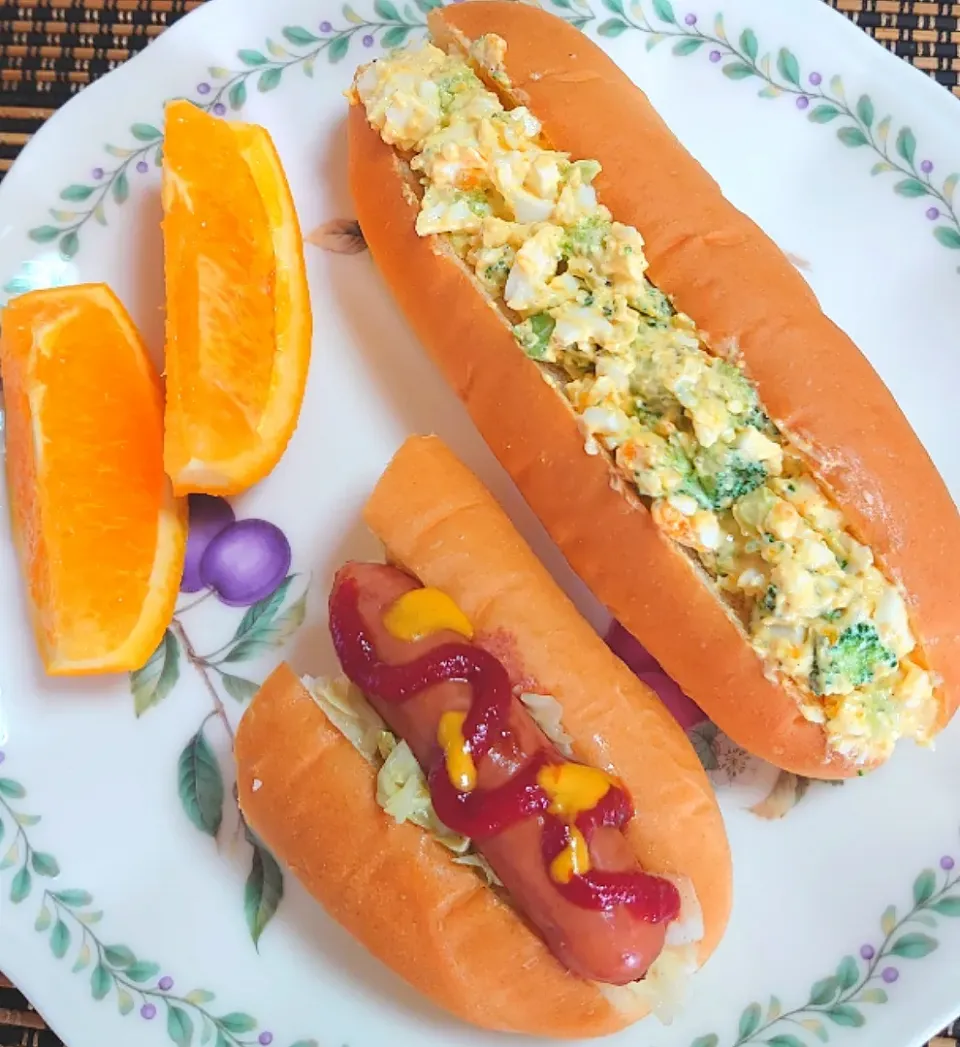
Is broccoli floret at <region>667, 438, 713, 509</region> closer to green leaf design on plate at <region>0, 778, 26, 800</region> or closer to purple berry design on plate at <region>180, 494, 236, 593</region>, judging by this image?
purple berry design on plate at <region>180, 494, 236, 593</region>

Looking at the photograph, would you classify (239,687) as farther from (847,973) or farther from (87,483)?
(847,973)

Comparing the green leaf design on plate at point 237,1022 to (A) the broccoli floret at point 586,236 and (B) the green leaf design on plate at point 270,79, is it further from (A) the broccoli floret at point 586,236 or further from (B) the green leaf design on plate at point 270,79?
(B) the green leaf design on plate at point 270,79

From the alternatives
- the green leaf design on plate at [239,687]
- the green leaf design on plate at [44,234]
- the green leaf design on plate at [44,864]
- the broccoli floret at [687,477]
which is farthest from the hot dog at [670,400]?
the green leaf design on plate at [44,864]

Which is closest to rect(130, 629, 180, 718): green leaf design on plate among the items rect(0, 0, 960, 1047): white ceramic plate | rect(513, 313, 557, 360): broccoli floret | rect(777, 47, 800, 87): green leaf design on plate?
rect(0, 0, 960, 1047): white ceramic plate

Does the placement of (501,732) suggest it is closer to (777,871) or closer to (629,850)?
(629,850)

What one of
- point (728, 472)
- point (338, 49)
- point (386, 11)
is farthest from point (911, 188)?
point (338, 49)

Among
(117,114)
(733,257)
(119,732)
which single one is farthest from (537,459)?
(117,114)

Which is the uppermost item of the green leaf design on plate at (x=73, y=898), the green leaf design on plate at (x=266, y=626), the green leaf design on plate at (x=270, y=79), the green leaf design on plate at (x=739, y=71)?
the green leaf design on plate at (x=739, y=71)
